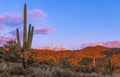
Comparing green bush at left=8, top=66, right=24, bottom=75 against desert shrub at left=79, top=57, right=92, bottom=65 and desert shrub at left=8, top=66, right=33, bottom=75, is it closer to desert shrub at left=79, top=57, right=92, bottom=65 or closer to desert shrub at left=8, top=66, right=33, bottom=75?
desert shrub at left=8, top=66, right=33, bottom=75

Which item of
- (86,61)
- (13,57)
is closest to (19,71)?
(13,57)

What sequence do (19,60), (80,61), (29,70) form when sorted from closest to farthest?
(29,70), (19,60), (80,61)

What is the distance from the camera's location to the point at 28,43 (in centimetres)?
2100

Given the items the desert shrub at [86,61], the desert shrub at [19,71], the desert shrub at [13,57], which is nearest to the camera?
the desert shrub at [19,71]

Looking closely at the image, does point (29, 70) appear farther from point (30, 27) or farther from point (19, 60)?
point (19, 60)

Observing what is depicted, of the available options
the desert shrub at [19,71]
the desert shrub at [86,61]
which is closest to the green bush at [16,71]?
the desert shrub at [19,71]

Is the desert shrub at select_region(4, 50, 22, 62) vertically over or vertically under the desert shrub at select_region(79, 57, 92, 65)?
over

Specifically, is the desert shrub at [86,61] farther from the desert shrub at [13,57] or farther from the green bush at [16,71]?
the green bush at [16,71]

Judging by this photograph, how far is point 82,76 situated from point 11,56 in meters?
18.0

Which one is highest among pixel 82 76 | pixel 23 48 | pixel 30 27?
pixel 30 27

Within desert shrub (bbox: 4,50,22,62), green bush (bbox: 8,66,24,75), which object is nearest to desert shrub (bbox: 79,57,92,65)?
desert shrub (bbox: 4,50,22,62)

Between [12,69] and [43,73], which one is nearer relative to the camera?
[43,73]

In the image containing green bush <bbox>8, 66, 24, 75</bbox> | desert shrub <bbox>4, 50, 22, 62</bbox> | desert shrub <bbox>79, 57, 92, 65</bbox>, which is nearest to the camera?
green bush <bbox>8, 66, 24, 75</bbox>

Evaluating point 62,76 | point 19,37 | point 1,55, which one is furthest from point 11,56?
point 62,76
